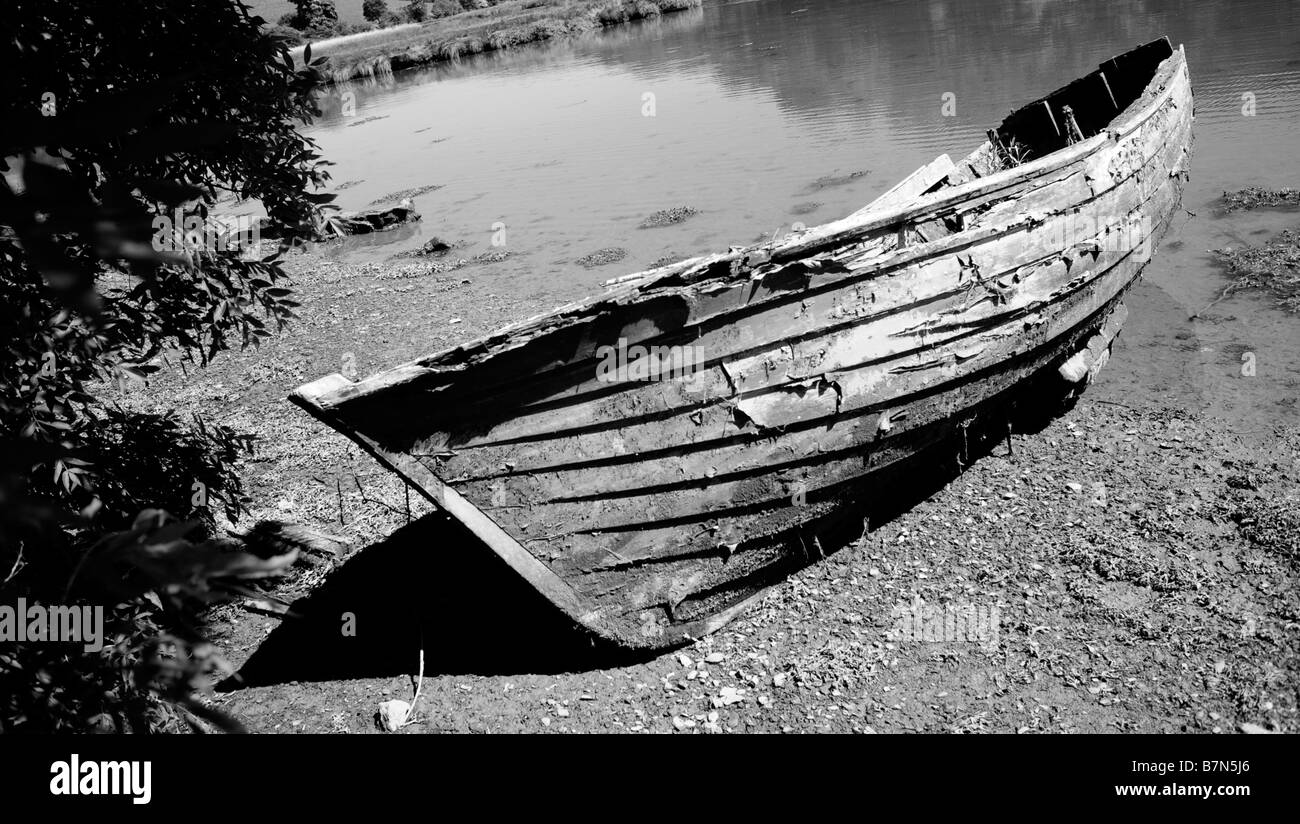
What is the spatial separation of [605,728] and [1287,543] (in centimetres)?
328

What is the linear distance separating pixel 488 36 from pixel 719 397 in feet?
134

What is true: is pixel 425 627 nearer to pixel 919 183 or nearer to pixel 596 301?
pixel 596 301

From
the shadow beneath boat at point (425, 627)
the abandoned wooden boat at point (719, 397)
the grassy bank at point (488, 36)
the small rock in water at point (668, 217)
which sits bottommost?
the shadow beneath boat at point (425, 627)

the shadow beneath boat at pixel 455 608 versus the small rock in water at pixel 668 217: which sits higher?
the small rock in water at pixel 668 217

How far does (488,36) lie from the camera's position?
39219 mm

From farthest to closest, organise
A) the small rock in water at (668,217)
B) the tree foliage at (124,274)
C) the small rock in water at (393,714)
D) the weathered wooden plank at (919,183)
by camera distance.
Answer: the small rock in water at (668,217) < the weathered wooden plank at (919,183) < the small rock in water at (393,714) < the tree foliage at (124,274)

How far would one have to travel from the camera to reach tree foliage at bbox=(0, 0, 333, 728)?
1014 mm

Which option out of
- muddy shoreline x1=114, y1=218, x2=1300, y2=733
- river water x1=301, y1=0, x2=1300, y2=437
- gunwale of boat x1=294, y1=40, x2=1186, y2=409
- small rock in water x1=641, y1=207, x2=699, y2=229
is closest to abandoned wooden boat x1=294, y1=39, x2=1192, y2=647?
gunwale of boat x1=294, y1=40, x2=1186, y2=409

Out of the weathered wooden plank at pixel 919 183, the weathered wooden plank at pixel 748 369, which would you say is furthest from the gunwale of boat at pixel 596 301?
the weathered wooden plank at pixel 919 183

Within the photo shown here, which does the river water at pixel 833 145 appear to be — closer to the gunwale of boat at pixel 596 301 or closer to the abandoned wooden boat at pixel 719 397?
the abandoned wooden boat at pixel 719 397

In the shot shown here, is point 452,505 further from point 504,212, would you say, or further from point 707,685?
point 504,212

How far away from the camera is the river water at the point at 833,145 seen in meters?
6.11

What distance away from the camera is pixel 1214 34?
46.5ft
